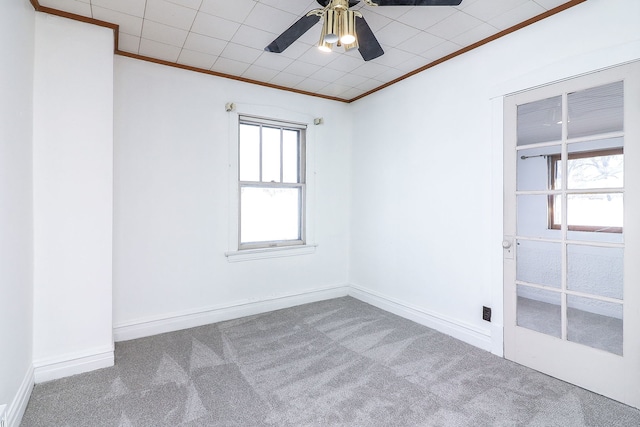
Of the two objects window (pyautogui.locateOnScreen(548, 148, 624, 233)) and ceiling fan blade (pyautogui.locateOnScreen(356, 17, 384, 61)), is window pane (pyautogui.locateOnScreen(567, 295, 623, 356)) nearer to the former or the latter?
window (pyautogui.locateOnScreen(548, 148, 624, 233))

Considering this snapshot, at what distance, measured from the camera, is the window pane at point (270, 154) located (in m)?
3.96

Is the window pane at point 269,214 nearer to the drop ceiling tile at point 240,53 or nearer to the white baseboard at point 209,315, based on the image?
the white baseboard at point 209,315

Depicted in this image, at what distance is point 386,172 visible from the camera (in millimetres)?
3943

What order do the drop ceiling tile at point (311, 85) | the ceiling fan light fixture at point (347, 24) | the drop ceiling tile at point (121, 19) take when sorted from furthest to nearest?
the drop ceiling tile at point (311, 85), the drop ceiling tile at point (121, 19), the ceiling fan light fixture at point (347, 24)

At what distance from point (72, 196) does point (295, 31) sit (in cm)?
206

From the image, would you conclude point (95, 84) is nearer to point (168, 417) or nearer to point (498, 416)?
point (168, 417)

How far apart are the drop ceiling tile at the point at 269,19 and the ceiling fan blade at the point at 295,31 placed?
1.31 feet

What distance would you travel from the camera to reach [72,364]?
243cm

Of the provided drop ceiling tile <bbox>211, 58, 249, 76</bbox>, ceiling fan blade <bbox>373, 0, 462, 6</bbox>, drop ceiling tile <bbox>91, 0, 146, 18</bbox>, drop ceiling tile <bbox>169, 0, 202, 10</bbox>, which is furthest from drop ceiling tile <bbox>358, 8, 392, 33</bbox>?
drop ceiling tile <bbox>91, 0, 146, 18</bbox>

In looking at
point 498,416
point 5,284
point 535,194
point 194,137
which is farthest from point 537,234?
point 5,284

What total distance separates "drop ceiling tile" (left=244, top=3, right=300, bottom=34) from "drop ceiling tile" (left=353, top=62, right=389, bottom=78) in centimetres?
102

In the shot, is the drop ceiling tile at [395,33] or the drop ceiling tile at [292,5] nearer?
the drop ceiling tile at [292,5]

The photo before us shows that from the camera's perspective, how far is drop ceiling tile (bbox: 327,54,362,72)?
3.13m

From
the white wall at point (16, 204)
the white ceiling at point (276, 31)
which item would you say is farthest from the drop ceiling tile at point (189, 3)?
the white wall at point (16, 204)
